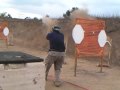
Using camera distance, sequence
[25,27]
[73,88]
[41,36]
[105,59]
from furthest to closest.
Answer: [25,27], [41,36], [105,59], [73,88]

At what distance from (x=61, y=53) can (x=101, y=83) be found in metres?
2.23

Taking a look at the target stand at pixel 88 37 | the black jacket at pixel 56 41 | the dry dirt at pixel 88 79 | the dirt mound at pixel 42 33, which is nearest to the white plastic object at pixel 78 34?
the target stand at pixel 88 37

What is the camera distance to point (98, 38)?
1605cm

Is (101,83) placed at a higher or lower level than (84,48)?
lower

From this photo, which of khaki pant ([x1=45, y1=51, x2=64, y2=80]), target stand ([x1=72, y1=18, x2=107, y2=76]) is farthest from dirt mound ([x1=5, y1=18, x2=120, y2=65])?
khaki pant ([x1=45, y1=51, x2=64, y2=80])

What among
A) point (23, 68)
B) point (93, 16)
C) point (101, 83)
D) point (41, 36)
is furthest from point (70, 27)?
point (23, 68)

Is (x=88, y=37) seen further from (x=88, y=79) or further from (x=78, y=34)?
(x=88, y=79)

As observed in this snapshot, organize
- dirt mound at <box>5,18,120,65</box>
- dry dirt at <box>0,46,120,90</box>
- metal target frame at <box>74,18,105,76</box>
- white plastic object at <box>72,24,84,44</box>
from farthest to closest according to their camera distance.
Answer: dirt mound at <box>5,18,120,65</box> < metal target frame at <box>74,18,105,76</box> < white plastic object at <box>72,24,84,44</box> < dry dirt at <box>0,46,120,90</box>

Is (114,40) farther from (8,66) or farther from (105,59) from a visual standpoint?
(8,66)

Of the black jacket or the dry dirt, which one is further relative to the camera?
the dry dirt

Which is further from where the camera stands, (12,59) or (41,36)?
(41,36)

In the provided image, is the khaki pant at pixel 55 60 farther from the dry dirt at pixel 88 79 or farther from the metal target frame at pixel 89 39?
the metal target frame at pixel 89 39

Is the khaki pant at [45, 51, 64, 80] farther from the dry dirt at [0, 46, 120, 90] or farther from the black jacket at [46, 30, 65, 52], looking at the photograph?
the dry dirt at [0, 46, 120, 90]

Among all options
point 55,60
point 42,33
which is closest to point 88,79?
point 55,60
